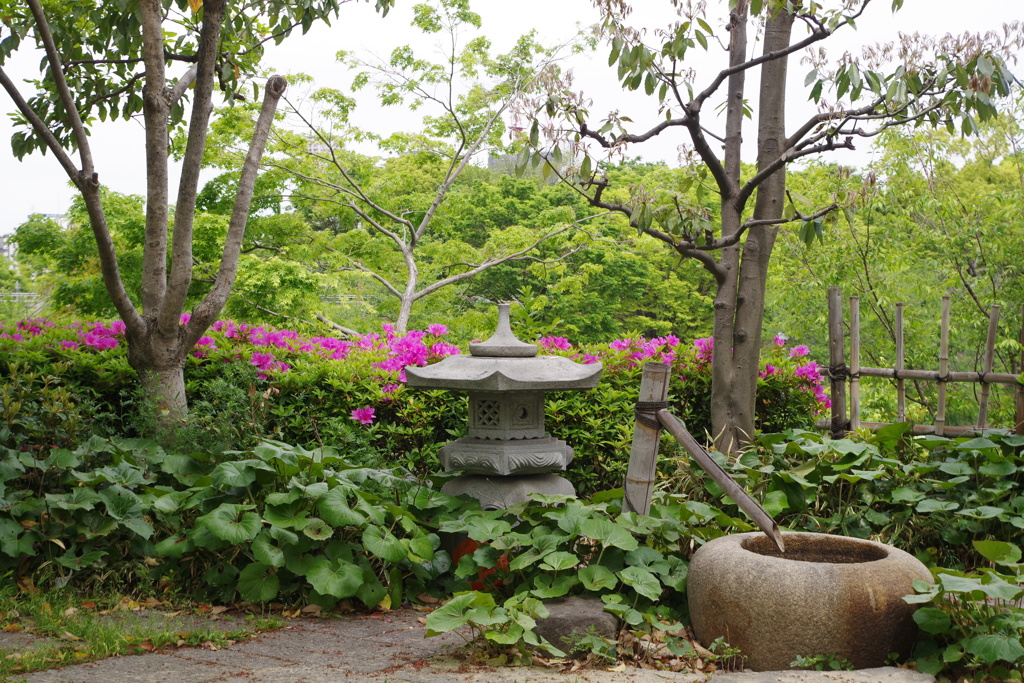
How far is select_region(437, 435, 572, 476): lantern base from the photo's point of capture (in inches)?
175

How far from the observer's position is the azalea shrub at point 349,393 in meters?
5.02

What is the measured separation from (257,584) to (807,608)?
2.31m

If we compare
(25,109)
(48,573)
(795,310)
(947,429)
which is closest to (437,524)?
(48,573)

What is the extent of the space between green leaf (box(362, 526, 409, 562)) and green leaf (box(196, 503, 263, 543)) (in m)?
0.47

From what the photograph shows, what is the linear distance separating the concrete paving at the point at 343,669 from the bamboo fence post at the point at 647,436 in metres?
0.96

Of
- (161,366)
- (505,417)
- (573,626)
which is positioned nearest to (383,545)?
(573,626)

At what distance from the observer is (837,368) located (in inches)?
219

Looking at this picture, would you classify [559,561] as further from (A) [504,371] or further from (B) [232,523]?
(B) [232,523]

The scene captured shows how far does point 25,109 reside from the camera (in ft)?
16.1

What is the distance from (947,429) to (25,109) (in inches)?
254

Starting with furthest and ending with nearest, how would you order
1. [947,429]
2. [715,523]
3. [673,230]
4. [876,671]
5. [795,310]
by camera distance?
[795,310]
[947,429]
[673,230]
[715,523]
[876,671]

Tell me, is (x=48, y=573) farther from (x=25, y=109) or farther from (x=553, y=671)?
(x=25, y=109)

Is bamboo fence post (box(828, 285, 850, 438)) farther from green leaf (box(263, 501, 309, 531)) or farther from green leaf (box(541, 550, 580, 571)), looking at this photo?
green leaf (box(263, 501, 309, 531))

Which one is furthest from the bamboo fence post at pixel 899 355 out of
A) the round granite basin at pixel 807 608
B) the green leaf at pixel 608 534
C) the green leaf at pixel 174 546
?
the green leaf at pixel 174 546
